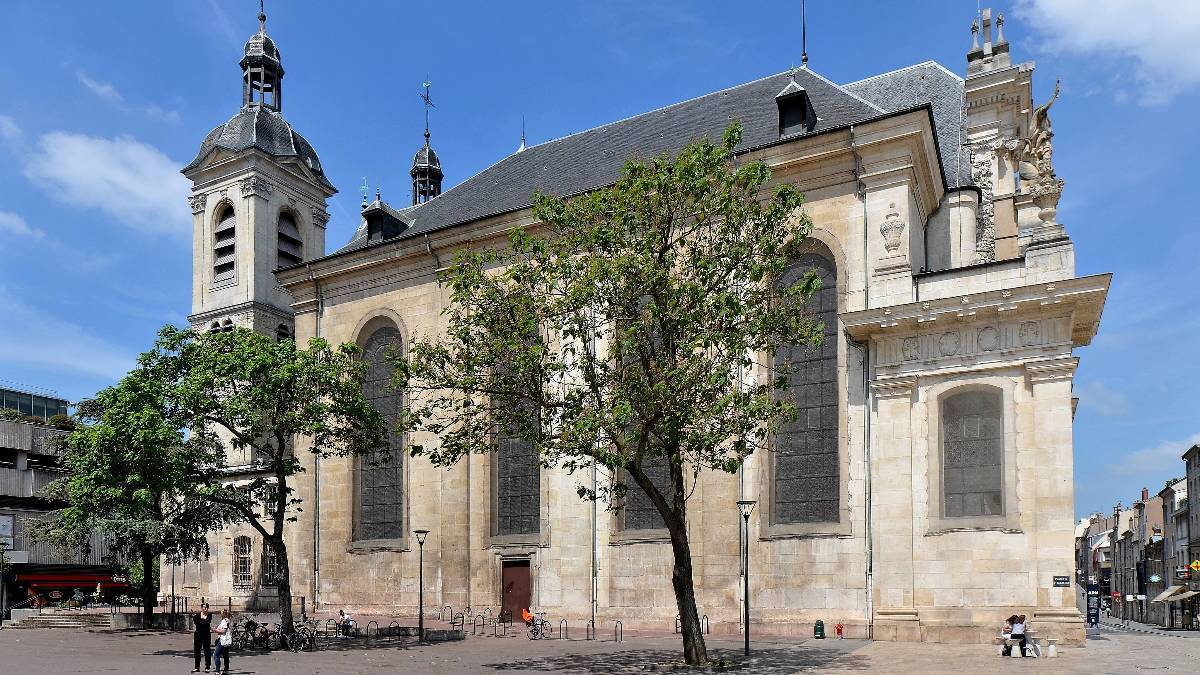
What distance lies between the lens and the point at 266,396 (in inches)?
1041

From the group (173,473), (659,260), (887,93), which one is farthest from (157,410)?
(887,93)

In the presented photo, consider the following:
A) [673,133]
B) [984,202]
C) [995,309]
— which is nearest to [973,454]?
[995,309]

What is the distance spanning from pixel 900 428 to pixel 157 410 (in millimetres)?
20498

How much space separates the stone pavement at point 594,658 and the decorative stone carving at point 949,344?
24.2 ft

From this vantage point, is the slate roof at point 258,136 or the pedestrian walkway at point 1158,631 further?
the slate roof at point 258,136

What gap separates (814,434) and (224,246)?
106 ft

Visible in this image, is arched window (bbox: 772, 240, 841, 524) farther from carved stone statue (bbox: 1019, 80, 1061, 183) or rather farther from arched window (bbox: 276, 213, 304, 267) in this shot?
arched window (bbox: 276, 213, 304, 267)

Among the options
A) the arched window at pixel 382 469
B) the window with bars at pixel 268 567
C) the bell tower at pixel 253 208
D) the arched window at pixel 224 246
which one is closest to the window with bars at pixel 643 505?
the arched window at pixel 382 469

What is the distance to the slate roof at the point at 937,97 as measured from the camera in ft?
107

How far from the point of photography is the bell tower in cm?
4597

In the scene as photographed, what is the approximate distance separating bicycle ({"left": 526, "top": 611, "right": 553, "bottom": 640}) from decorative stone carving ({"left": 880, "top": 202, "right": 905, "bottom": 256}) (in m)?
14.3

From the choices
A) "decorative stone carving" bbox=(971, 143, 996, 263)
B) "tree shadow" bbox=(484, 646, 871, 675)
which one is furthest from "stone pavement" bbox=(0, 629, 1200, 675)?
"decorative stone carving" bbox=(971, 143, 996, 263)

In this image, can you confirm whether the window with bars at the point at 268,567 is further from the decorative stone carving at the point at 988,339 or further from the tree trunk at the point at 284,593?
the decorative stone carving at the point at 988,339

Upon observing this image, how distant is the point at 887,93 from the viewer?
116ft
